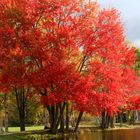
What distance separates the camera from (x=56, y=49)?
4328cm

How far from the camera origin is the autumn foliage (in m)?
42.7

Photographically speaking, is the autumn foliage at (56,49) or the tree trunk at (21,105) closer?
the autumn foliage at (56,49)

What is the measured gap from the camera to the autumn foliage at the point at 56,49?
42719 mm

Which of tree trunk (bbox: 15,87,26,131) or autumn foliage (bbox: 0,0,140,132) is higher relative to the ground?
autumn foliage (bbox: 0,0,140,132)

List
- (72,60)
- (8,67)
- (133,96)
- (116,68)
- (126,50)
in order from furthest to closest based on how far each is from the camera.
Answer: (133,96) → (126,50) → (116,68) → (72,60) → (8,67)

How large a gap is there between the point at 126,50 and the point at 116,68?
7581 mm

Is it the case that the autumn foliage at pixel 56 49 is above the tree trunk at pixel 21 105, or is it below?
above

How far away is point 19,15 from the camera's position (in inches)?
1698

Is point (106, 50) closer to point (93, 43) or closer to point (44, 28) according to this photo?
point (93, 43)

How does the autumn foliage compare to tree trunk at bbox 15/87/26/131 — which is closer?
the autumn foliage

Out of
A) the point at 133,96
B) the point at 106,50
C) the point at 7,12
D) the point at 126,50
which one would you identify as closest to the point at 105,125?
the point at 133,96

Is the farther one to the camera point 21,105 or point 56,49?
Answer: point 21,105

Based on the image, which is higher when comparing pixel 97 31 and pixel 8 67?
pixel 97 31

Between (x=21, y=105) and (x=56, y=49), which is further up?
(x=56, y=49)
